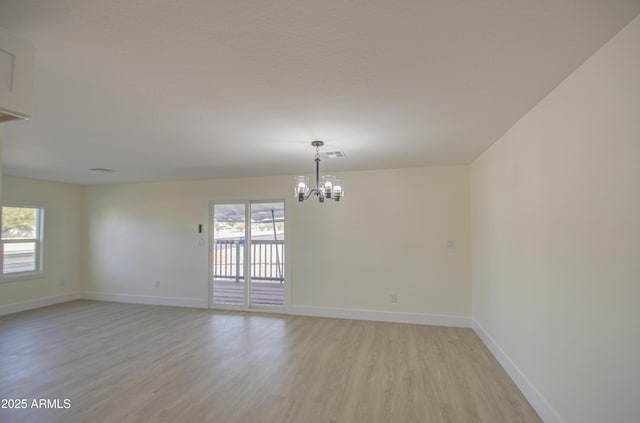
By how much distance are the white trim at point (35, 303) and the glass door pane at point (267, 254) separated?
3.88 m

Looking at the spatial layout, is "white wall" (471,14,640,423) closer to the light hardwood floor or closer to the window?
the light hardwood floor

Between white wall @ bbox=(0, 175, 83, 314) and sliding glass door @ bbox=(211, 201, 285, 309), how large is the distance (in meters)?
3.10

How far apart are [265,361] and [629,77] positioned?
3591mm

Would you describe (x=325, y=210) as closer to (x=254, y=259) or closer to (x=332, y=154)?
(x=332, y=154)

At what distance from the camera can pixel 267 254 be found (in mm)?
5672

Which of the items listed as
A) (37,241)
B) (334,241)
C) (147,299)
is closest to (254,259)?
(334,241)

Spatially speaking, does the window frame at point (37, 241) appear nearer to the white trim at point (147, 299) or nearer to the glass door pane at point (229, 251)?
the white trim at point (147, 299)

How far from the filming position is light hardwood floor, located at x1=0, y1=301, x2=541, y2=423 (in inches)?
94.2

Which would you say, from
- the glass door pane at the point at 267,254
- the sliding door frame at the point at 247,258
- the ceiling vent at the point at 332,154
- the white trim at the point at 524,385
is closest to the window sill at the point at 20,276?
the sliding door frame at the point at 247,258

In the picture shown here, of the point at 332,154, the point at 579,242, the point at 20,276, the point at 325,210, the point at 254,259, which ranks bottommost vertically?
the point at 20,276

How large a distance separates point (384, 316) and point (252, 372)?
238cm

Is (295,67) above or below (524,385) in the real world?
above

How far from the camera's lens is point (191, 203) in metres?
5.77

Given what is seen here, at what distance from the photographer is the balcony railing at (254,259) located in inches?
221
